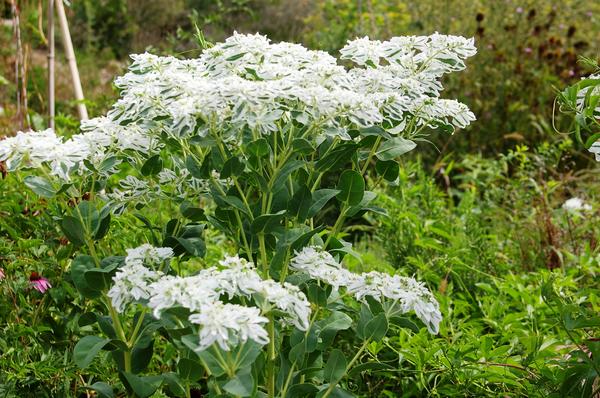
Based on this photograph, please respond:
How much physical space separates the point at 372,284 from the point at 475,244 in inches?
56.9

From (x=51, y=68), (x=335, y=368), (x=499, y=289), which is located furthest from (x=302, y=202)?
(x=51, y=68)

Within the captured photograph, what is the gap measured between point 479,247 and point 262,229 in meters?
1.59

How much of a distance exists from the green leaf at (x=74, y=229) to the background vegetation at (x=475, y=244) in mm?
205

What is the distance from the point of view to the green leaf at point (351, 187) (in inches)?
66.7

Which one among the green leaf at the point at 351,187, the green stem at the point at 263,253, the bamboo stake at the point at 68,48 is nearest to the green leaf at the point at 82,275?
the green stem at the point at 263,253

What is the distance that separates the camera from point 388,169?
182 cm

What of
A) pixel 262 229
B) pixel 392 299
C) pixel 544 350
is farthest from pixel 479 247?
pixel 262 229

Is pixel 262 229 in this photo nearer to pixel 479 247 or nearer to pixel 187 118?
pixel 187 118

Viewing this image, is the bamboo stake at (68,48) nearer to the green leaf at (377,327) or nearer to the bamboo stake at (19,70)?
the bamboo stake at (19,70)

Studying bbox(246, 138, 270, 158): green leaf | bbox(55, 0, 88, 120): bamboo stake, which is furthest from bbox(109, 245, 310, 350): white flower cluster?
bbox(55, 0, 88, 120): bamboo stake

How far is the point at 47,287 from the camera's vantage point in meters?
2.17

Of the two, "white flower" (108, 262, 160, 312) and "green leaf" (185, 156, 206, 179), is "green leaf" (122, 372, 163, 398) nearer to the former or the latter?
"white flower" (108, 262, 160, 312)

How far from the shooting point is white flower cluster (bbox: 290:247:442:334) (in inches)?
64.7

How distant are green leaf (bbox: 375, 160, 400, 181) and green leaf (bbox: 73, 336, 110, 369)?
27.5 inches
